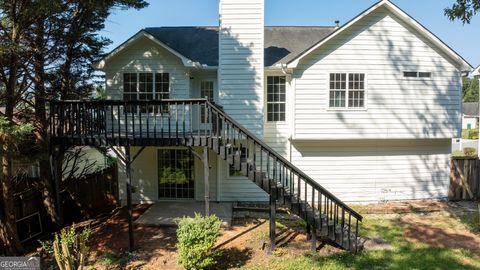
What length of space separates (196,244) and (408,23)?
35.0ft

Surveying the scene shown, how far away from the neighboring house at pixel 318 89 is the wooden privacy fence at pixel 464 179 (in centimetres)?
144

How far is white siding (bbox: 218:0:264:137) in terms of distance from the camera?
1161 cm

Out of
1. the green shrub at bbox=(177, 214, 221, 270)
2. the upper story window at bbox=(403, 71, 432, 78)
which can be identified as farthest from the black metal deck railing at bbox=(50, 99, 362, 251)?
the upper story window at bbox=(403, 71, 432, 78)

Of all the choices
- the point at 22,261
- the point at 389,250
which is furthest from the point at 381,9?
the point at 22,261

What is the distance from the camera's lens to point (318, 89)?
11789 mm

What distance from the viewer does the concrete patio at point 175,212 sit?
1043cm

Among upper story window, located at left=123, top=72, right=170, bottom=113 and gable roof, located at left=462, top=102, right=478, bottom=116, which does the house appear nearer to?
upper story window, located at left=123, top=72, right=170, bottom=113

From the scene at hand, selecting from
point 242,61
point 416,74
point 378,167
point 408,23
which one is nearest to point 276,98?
point 242,61

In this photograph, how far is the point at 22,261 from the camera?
6.50 m

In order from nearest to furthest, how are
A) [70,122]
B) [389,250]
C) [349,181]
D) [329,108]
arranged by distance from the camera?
[389,250] → [70,122] → [329,108] → [349,181]

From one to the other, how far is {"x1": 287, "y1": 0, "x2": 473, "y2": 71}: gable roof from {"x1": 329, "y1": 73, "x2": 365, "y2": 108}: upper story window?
132 cm

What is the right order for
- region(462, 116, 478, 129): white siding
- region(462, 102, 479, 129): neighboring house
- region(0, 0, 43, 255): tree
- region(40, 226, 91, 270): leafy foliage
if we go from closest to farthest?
region(40, 226, 91, 270): leafy foliage < region(0, 0, 43, 255): tree < region(462, 116, 478, 129): white siding < region(462, 102, 479, 129): neighboring house

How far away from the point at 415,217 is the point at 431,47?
6.25 meters

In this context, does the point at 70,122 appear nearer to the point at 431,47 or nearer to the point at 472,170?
the point at 431,47
